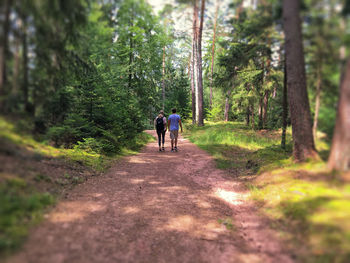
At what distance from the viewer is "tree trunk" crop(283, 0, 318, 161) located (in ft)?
13.1

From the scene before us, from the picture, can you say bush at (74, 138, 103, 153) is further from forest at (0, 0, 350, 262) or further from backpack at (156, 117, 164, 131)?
backpack at (156, 117, 164, 131)

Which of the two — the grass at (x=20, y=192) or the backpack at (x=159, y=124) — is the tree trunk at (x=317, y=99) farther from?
the backpack at (x=159, y=124)

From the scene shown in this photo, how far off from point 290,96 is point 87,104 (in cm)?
663

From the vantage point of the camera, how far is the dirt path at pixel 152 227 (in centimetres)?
255

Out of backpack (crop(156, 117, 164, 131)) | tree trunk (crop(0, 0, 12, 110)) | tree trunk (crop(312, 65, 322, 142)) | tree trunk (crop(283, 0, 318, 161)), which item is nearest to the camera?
tree trunk (crop(0, 0, 12, 110))

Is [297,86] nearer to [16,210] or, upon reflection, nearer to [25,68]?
[25,68]

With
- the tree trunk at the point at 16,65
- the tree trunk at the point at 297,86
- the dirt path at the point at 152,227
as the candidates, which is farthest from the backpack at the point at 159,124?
the tree trunk at the point at 16,65

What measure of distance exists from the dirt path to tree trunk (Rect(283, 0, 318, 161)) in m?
1.76

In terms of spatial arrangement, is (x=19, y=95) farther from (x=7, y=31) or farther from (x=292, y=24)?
(x=292, y=24)

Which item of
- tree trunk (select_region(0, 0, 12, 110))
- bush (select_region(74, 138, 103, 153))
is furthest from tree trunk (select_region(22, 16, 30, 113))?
bush (select_region(74, 138, 103, 153))

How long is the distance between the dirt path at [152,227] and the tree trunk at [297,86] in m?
1.76

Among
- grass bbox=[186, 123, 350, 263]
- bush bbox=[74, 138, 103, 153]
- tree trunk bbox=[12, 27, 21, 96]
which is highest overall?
tree trunk bbox=[12, 27, 21, 96]

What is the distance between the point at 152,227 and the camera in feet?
11.3

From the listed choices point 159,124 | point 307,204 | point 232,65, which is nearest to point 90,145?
point 159,124
